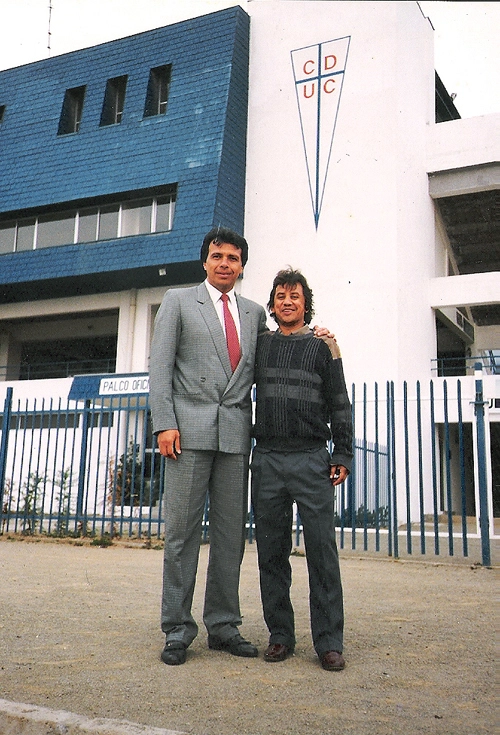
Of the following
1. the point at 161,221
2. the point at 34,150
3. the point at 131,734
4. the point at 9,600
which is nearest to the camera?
the point at 131,734

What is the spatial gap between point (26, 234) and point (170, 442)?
19.6m

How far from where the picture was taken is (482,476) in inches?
295

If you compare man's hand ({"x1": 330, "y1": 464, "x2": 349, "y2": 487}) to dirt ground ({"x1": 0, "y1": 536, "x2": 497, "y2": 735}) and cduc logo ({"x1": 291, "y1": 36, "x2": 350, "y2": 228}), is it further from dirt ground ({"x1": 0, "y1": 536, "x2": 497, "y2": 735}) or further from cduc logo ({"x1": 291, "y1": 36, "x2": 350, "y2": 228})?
cduc logo ({"x1": 291, "y1": 36, "x2": 350, "y2": 228})

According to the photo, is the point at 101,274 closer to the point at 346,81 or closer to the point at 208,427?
the point at 346,81

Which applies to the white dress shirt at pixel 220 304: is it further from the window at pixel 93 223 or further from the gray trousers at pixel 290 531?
the window at pixel 93 223

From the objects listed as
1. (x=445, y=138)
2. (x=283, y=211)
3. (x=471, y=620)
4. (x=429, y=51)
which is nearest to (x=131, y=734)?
(x=471, y=620)

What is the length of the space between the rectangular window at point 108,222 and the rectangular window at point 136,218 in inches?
9.9

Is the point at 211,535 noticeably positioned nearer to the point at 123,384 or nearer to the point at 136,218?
the point at 123,384

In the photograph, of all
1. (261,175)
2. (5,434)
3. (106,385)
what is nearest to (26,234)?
(106,385)

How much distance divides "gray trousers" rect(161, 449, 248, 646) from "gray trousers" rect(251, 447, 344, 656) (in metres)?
0.14

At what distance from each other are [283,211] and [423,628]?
1596cm

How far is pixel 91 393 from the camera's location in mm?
19656

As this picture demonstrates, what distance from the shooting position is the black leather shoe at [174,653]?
322 cm

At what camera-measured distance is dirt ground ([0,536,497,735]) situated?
2.51 m
